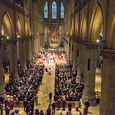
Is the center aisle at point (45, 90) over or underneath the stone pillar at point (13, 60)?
underneath

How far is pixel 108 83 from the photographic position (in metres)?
15.0

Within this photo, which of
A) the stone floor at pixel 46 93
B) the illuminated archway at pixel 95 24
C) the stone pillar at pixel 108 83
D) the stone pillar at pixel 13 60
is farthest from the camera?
the stone pillar at pixel 13 60

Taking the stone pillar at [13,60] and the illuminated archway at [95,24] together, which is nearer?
the illuminated archway at [95,24]

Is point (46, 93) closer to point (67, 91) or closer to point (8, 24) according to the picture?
point (67, 91)

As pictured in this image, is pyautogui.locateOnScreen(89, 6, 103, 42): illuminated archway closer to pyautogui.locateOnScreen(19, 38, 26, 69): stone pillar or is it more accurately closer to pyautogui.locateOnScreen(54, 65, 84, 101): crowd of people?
pyautogui.locateOnScreen(54, 65, 84, 101): crowd of people

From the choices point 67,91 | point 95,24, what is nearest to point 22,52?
point 67,91

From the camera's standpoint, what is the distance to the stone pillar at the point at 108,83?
47.9 ft

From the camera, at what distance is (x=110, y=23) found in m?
14.3

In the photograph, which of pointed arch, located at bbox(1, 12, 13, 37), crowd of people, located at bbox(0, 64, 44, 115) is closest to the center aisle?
crowd of people, located at bbox(0, 64, 44, 115)

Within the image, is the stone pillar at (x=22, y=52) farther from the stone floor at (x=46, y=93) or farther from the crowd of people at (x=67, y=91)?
the crowd of people at (x=67, y=91)

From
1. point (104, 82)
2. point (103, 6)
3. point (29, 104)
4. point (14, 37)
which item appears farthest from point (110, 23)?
point (14, 37)

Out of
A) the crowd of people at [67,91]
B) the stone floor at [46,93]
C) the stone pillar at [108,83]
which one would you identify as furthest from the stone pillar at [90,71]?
the stone pillar at [108,83]

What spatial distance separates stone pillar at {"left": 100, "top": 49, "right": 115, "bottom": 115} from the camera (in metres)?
14.6

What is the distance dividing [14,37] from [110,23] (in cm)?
1614
